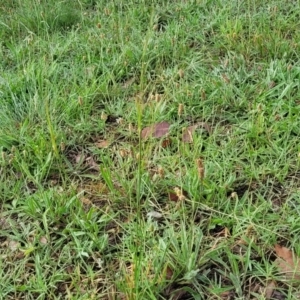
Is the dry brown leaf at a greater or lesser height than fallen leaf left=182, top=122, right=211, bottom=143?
lesser

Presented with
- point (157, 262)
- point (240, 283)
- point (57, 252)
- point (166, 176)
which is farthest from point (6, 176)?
point (240, 283)

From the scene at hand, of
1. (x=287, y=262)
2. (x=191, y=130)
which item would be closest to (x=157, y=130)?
(x=191, y=130)

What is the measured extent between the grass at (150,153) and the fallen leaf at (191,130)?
0.5 inches

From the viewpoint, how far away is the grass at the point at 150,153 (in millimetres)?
1732

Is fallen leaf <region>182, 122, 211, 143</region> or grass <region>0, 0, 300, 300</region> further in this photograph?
fallen leaf <region>182, 122, 211, 143</region>

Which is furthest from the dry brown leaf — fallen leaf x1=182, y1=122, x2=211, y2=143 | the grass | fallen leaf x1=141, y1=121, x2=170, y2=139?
fallen leaf x1=141, y1=121, x2=170, y2=139

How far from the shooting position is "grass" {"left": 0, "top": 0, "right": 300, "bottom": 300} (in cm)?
173

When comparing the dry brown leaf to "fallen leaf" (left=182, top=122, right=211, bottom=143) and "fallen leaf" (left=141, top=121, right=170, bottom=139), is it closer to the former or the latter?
"fallen leaf" (left=182, top=122, right=211, bottom=143)

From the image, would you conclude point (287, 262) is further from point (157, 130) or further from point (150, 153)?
point (157, 130)

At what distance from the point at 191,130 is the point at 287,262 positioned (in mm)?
793

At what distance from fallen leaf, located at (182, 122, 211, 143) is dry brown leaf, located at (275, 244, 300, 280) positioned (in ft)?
2.16

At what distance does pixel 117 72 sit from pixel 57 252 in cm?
121

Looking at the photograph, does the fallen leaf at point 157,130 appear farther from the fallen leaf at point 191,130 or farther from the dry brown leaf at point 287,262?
the dry brown leaf at point 287,262

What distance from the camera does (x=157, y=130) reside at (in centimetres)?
232
